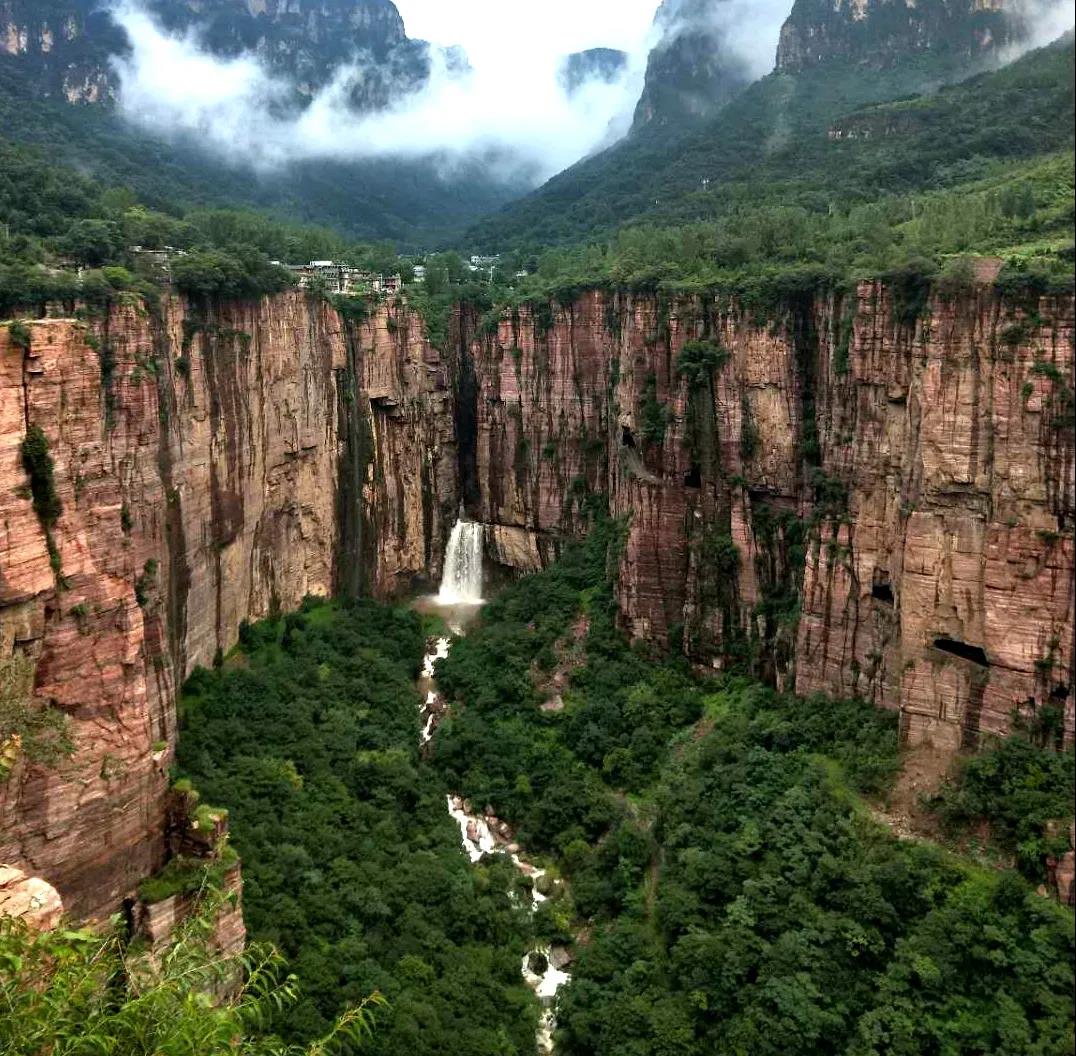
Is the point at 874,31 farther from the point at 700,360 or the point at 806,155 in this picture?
the point at 700,360

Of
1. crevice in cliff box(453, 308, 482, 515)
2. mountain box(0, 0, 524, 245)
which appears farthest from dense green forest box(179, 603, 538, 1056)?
mountain box(0, 0, 524, 245)

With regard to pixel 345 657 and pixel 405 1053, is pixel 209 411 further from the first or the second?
pixel 405 1053

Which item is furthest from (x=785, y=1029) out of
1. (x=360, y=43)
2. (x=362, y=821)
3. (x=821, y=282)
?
(x=360, y=43)

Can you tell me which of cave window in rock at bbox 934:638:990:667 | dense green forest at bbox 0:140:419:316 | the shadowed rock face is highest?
the shadowed rock face

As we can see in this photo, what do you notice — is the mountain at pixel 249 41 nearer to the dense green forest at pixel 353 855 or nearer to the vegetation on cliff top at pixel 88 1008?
the dense green forest at pixel 353 855

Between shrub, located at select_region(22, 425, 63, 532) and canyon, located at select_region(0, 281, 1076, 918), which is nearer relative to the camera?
shrub, located at select_region(22, 425, 63, 532)

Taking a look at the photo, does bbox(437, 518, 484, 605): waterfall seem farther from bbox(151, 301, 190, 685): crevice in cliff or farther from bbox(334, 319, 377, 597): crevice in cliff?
bbox(151, 301, 190, 685): crevice in cliff
